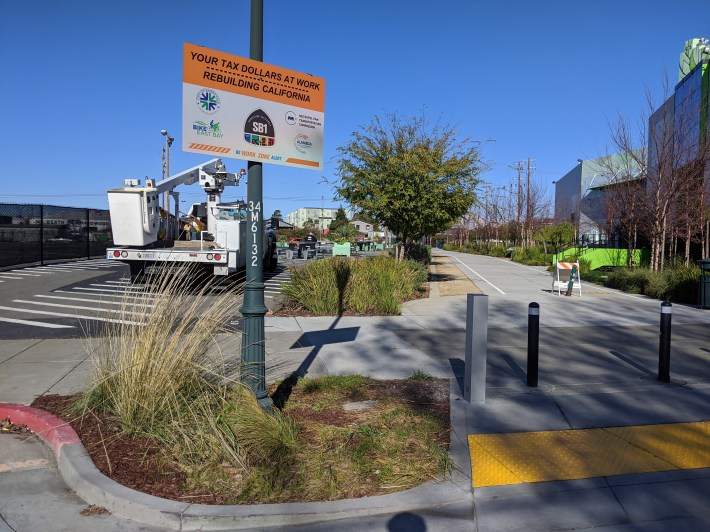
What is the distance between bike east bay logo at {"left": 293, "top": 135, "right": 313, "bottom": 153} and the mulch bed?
8.22 feet

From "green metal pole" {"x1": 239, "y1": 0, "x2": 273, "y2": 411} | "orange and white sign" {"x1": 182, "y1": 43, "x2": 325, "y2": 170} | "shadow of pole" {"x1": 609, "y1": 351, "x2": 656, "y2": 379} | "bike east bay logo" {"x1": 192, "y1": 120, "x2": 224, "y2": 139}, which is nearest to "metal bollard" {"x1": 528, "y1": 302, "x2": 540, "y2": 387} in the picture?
"shadow of pole" {"x1": 609, "y1": 351, "x2": 656, "y2": 379}

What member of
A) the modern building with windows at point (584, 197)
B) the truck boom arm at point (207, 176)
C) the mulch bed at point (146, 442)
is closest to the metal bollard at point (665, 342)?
the mulch bed at point (146, 442)

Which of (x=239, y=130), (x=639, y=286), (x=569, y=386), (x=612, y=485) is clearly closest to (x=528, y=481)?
(x=612, y=485)

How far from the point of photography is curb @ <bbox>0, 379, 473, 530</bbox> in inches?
140

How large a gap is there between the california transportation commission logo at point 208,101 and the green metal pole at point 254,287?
0.54 meters

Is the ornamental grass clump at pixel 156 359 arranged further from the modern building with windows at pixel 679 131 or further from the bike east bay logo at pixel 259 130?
the modern building with windows at pixel 679 131

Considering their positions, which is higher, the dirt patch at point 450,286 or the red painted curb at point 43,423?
the dirt patch at point 450,286

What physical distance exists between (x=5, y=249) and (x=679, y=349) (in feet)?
70.3

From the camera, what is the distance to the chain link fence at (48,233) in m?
21.0

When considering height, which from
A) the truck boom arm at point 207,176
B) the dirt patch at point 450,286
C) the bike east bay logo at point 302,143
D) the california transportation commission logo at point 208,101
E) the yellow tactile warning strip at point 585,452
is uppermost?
the truck boom arm at point 207,176

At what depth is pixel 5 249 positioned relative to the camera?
20.3m

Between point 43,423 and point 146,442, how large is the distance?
1.18 meters

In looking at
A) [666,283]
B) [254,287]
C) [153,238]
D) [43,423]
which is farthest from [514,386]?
[666,283]

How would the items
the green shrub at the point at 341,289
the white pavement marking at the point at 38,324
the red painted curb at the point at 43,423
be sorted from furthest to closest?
the green shrub at the point at 341,289, the white pavement marking at the point at 38,324, the red painted curb at the point at 43,423
